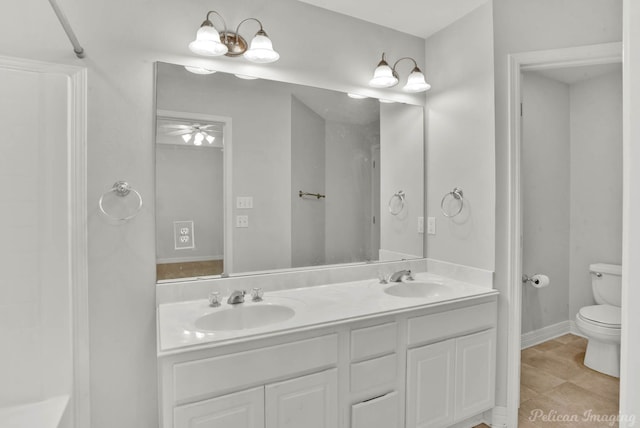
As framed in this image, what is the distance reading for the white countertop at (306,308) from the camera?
4.26 ft

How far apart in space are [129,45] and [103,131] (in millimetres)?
425

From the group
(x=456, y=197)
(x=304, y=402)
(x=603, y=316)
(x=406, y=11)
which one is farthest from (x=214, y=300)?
(x=603, y=316)

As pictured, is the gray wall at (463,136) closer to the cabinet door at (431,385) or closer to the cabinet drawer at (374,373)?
the cabinet door at (431,385)

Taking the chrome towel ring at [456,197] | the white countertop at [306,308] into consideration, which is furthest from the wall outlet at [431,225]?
the white countertop at [306,308]

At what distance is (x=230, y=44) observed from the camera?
1768 mm

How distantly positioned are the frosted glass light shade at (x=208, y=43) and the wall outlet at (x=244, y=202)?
2.37 ft

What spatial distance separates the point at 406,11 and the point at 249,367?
84.3 inches

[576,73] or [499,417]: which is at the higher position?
[576,73]

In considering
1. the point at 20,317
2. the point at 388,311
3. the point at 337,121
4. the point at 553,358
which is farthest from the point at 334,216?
the point at 553,358

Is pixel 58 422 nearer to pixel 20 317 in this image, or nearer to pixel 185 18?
pixel 20 317

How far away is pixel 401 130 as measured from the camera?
2.36m

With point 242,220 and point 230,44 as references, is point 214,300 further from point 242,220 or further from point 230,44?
point 230,44

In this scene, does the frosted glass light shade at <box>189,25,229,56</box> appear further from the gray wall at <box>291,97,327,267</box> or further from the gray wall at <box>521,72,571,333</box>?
the gray wall at <box>521,72,571,333</box>

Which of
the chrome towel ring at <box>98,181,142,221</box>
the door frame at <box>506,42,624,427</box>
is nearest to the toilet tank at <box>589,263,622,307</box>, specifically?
the door frame at <box>506,42,624,427</box>
